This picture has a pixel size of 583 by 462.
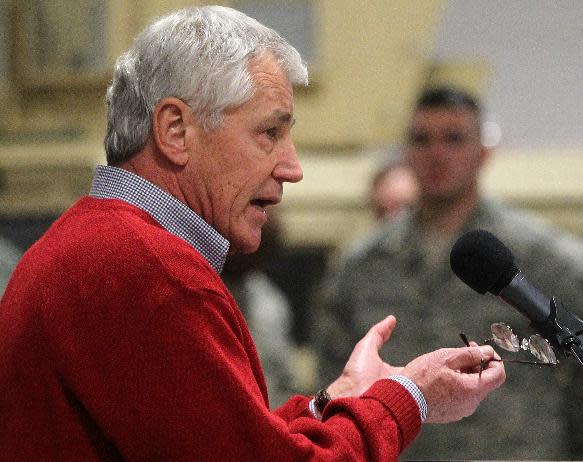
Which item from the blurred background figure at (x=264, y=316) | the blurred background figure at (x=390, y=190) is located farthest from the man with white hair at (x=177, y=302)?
the blurred background figure at (x=390, y=190)

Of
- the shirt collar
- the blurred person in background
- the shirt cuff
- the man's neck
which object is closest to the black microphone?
the shirt cuff

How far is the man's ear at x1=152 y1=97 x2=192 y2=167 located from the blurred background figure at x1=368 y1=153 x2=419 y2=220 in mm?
1677

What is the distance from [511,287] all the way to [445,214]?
3.79 ft

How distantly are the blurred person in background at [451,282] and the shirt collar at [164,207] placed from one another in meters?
0.72

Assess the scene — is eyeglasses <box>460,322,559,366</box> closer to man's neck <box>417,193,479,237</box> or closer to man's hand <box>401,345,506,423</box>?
man's hand <box>401,345,506,423</box>

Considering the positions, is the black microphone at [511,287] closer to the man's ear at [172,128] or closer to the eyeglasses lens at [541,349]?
the eyeglasses lens at [541,349]

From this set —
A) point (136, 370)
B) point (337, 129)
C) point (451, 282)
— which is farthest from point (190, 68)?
point (337, 129)

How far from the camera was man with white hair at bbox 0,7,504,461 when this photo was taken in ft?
2.88

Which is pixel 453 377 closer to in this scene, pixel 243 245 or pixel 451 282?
pixel 243 245

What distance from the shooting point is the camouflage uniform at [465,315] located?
5.73 feet

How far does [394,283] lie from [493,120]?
1.21 meters

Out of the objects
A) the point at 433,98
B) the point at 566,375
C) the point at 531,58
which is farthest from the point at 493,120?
the point at 566,375

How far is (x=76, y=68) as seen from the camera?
10.7 feet

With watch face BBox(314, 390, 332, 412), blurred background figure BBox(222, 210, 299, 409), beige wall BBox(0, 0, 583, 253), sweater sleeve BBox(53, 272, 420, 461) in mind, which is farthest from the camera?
beige wall BBox(0, 0, 583, 253)
